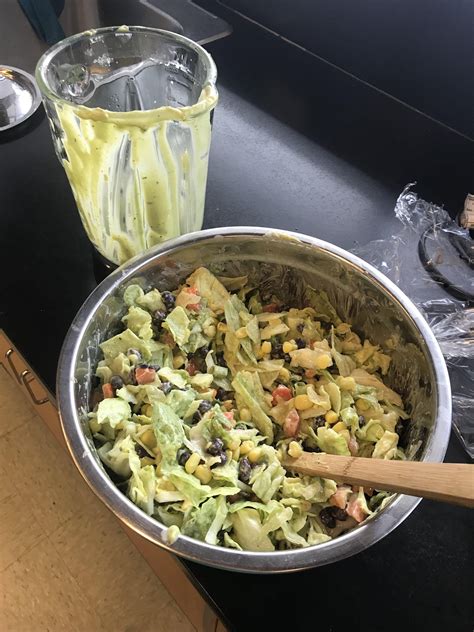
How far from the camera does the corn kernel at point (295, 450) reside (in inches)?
33.7

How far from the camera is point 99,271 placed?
1182 mm

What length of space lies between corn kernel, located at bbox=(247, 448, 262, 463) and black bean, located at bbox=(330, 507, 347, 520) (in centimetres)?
13

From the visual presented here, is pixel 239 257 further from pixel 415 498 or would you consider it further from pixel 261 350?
pixel 415 498

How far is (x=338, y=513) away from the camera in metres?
0.83

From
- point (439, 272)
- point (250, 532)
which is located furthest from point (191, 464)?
point (439, 272)

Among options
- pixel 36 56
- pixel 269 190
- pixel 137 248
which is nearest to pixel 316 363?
pixel 137 248

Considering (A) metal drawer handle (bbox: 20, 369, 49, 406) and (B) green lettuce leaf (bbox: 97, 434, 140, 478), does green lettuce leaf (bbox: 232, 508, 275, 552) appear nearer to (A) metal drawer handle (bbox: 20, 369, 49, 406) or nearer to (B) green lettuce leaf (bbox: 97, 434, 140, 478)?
(B) green lettuce leaf (bbox: 97, 434, 140, 478)

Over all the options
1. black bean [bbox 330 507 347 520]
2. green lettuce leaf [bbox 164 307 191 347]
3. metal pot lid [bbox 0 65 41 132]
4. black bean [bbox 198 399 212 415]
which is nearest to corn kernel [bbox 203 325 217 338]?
green lettuce leaf [bbox 164 307 191 347]

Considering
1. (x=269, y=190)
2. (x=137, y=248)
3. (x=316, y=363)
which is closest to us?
(x=316, y=363)

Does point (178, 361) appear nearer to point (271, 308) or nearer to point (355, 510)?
point (271, 308)

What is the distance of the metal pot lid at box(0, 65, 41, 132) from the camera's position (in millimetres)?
1465

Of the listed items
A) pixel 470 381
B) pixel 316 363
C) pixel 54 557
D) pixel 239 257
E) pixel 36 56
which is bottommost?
pixel 54 557

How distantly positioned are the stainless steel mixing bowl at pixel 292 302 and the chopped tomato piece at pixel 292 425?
0.56ft

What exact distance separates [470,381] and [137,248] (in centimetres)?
64
